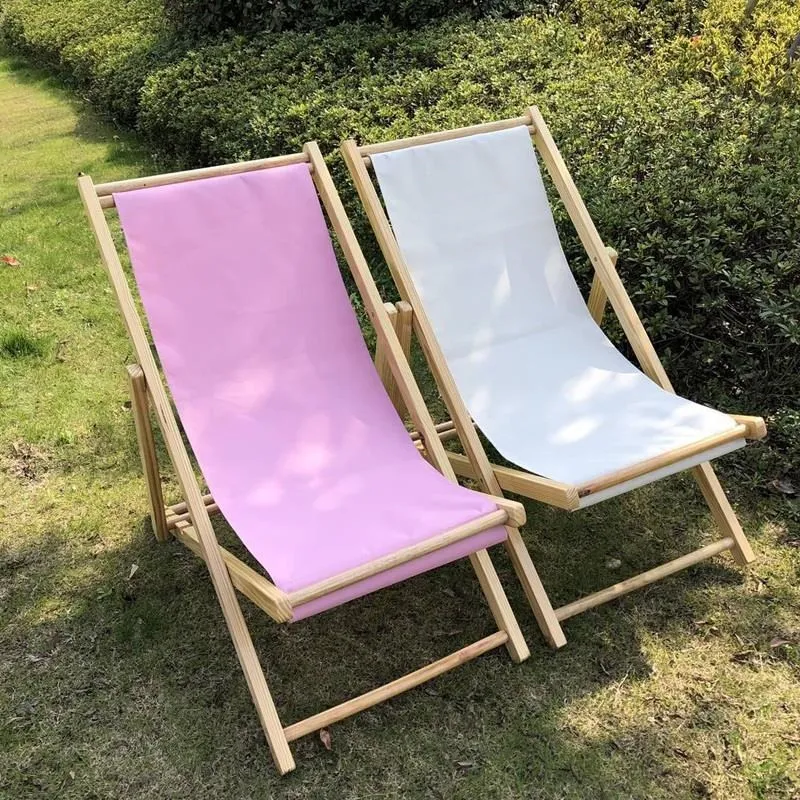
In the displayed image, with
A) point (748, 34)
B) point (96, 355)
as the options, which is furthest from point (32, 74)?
point (748, 34)

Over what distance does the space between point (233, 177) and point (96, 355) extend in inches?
58.6

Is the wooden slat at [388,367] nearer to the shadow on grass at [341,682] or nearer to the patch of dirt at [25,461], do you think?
the shadow on grass at [341,682]

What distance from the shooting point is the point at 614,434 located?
2.54 metres

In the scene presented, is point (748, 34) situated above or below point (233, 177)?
below

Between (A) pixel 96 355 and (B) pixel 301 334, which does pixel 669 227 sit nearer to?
(B) pixel 301 334

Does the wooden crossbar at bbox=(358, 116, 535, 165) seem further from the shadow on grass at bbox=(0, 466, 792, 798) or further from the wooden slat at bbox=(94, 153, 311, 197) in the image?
the shadow on grass at bbox=(0, 466, 792, 798)

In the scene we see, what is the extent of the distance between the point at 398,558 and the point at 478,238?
52.1 inches

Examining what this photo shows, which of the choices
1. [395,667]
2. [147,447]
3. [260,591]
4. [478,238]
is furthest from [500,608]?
[478,238]

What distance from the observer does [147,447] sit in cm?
256

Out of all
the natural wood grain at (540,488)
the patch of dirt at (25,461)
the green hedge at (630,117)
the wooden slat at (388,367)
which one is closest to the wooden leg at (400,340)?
the wooden slat at (388,367)

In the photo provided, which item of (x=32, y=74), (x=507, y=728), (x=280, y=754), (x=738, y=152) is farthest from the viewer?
(x=32, y=74)

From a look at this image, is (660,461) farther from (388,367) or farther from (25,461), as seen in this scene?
(25,461)

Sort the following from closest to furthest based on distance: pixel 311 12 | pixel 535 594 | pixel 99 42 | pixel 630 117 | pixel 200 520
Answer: pixel 200 520 → pixel 535 594 → pixel 630 117 → pixel 311 12 → pixel 99 42

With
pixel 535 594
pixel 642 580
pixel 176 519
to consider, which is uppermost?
pixel 176 519
